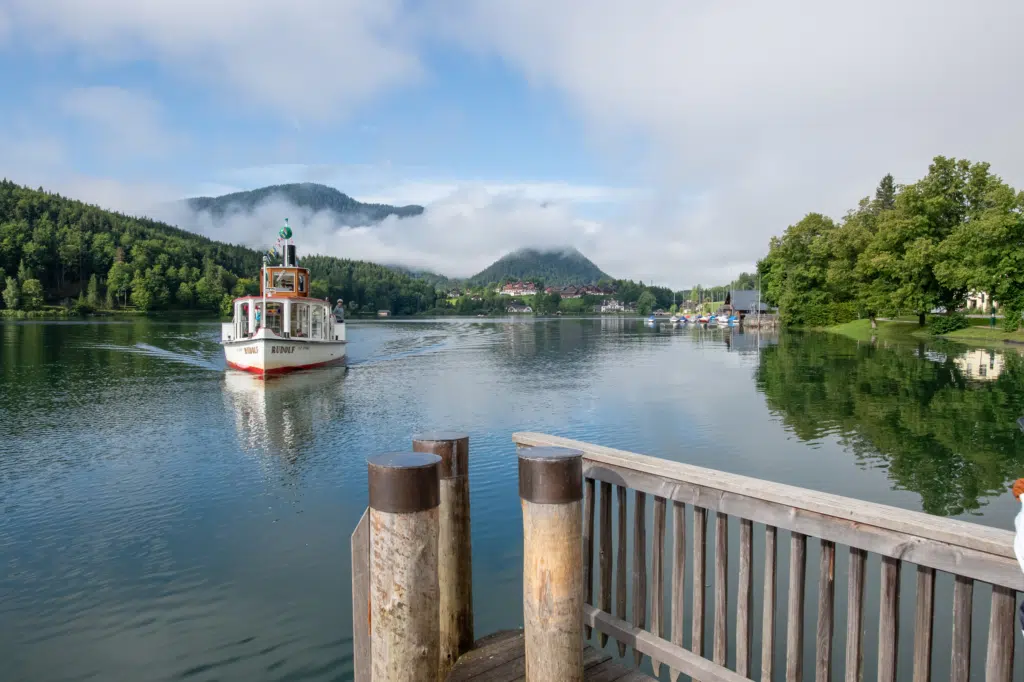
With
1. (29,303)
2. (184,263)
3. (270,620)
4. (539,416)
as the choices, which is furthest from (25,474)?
(184,263)

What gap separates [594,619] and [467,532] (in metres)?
1.08

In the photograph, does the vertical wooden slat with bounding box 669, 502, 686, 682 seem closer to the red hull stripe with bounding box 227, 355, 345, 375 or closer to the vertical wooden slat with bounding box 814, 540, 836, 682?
the vertical wooden slat with bounding box 814, 540, 836, 682

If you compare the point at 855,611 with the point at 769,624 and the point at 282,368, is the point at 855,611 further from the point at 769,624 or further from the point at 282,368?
the point at 282,368

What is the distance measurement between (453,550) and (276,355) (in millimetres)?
30749

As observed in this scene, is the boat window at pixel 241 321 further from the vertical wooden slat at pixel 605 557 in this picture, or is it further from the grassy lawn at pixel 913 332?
the grassy lawn at pixel 913 332

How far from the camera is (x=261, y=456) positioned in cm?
1542

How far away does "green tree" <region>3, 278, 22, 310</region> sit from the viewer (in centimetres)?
12669

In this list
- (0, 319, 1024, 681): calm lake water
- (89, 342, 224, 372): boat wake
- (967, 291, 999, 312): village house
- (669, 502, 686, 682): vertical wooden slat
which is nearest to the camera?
(669, 502, 686, 682): vertical wooden slat

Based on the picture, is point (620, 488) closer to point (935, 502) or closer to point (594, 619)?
point (594, 619)

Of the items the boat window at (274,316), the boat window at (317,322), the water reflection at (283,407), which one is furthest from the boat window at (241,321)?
the water reflection at (283,407)

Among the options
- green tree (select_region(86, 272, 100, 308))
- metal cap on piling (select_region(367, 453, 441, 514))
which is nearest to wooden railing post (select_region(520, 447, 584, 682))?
metal cap on piling (select_region(367, 453, 441, 514))

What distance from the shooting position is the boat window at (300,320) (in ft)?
121

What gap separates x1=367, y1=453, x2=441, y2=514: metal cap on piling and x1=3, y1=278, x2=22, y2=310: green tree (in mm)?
155488

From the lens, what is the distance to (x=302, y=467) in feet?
46.8
